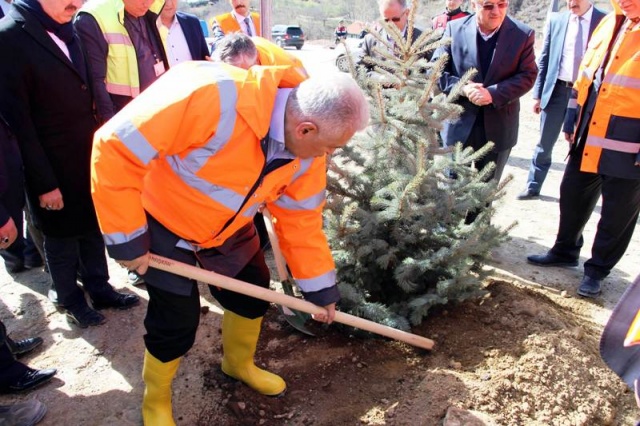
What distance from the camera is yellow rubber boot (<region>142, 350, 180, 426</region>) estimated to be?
2.26 metres

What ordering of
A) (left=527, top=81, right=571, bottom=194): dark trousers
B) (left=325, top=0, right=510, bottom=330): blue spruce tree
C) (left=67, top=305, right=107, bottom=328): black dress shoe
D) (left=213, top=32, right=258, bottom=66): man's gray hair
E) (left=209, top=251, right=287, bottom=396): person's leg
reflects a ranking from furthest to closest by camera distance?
(left=527, top=81, right=571, bottom=194): dark trousers
(left=67, top=305, right=107, bottom=328): black dress shoe
(left=325, top=0, right=510, bottom=330): blue spruce tree
(left=213, top=32, right=258, bottom=66): man's gray hair
(left=209, top=251, right=287, bottom=396): person's leg

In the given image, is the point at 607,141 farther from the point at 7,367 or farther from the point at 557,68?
the point at 7,367

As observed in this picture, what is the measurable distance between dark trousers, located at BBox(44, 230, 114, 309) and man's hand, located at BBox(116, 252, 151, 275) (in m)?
1.28

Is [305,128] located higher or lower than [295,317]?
higher

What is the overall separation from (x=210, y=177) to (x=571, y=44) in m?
4.91

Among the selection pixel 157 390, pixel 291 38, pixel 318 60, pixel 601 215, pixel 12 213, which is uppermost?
pixel 12 213

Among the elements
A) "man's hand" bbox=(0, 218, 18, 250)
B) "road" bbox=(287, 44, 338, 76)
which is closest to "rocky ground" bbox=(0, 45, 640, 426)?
"man's hand" bbox=(0, 218, 18, 250)

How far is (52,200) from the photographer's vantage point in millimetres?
2691

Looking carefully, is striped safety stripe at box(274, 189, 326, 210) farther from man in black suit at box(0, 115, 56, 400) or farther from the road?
man in black suit at box(0, 115, 56, 400)

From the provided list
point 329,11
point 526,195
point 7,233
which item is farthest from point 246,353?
point 329,11

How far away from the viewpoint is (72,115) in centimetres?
274

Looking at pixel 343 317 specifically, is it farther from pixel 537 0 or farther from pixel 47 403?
pixel 537 0

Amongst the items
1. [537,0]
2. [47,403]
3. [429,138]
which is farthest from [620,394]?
[537,0]

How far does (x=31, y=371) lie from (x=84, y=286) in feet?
2.61
